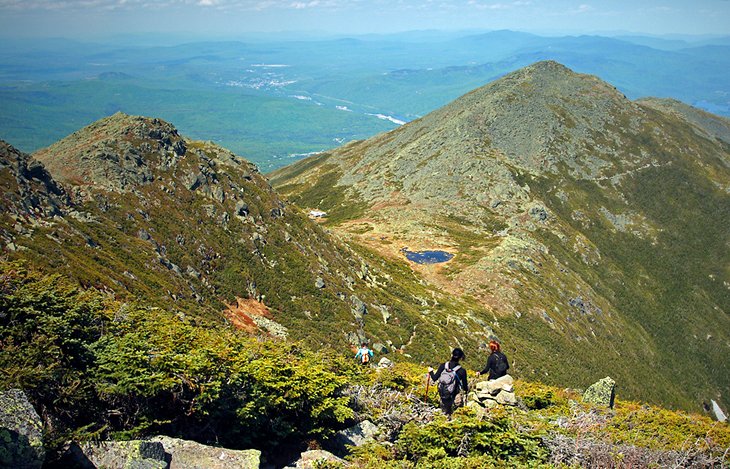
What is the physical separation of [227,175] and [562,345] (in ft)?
181

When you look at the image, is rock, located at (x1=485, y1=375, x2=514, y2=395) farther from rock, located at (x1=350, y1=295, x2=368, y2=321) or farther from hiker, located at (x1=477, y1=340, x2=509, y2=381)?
rock, located at (x1=350, y1=295, x2=368, y2=321)

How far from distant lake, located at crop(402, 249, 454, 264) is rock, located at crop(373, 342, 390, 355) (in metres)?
40.4

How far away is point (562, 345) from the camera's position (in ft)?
234

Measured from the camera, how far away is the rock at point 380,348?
42.0 meters

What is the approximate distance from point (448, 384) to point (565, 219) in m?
→ 125

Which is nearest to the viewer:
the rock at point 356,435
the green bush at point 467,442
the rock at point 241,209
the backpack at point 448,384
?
the green bush at point 467,442

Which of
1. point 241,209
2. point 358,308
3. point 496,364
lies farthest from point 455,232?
point 496,364

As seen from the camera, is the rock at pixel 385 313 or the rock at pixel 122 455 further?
the rock at pixel 385 313

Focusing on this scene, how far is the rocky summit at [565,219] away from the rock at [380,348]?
59.8ft

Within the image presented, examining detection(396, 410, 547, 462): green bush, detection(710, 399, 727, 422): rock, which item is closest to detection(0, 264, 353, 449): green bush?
detection(396, 410, 547, 462): green bush

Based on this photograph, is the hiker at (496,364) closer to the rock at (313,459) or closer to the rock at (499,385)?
the rock at (499,385)

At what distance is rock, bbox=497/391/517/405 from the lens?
687 inches

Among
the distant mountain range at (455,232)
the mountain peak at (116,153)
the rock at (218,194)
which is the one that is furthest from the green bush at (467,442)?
the rock at (218,194)

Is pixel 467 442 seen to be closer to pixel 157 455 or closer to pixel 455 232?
pixel 157 455
